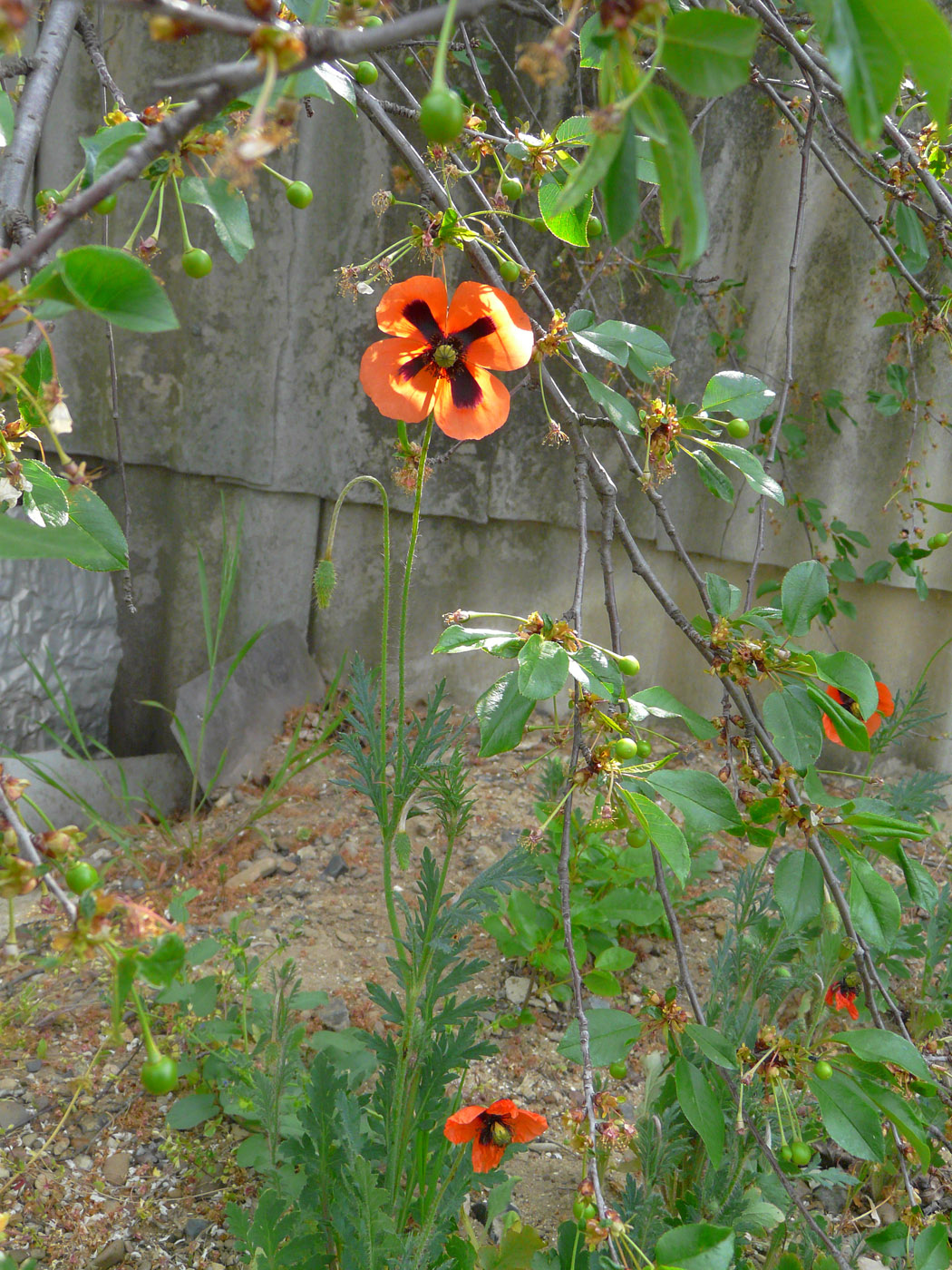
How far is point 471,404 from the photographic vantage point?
747 millimetres

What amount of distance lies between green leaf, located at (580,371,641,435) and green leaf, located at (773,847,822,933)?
355mm

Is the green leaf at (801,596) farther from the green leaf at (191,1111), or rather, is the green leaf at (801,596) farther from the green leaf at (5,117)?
the green leaf at (191,1111)

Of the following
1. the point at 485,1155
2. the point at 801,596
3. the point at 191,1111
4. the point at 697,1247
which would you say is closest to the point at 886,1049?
the point at 697,1247

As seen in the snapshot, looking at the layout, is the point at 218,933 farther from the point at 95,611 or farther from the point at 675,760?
the point at 95,611

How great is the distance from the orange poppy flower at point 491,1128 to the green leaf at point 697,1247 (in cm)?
36

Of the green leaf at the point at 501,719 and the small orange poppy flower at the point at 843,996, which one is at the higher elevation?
the green leaf at the point at 501,719

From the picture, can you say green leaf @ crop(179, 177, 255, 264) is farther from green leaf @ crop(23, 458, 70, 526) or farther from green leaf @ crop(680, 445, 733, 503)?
green leaf @ crop(680, 445, 733, 503)

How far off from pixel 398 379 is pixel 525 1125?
742 millimetres

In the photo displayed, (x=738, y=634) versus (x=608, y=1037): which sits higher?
(x=738, y=634)

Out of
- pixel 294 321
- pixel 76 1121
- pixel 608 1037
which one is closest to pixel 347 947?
pixel 76 1121

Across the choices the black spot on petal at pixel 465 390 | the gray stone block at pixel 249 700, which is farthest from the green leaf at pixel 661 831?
the gray stone block at pixel 249 700

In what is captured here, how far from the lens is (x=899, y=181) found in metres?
0.94

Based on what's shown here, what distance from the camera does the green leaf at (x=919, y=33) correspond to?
312 mm

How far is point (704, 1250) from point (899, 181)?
968mm
